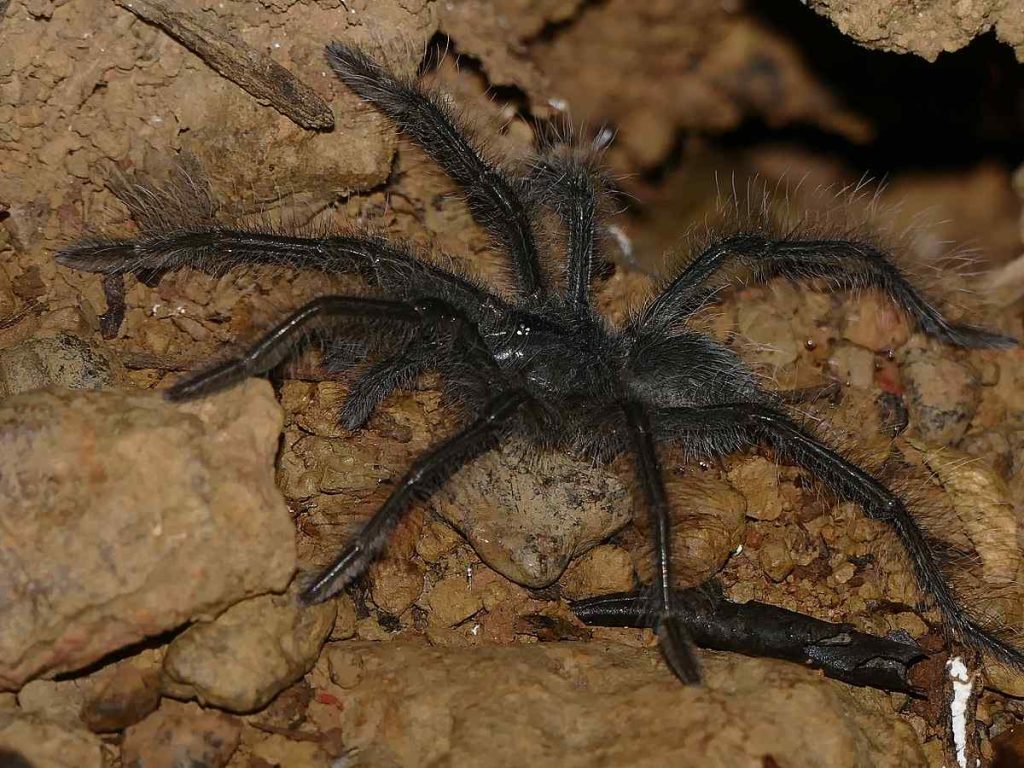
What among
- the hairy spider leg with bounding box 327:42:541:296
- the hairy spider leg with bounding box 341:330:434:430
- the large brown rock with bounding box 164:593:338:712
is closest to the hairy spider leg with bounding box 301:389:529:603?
the large brown rock with bounding box 164:593:338:712

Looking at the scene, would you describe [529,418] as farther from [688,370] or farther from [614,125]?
[614,125]

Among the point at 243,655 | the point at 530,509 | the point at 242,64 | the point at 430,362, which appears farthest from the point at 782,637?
the point at 242,64

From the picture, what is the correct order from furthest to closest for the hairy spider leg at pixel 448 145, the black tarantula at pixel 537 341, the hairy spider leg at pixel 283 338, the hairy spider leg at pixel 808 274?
the hairy spider leg at pixel 808 274 < the hairy spider leg at pixel 448 145 < the black tarantula at pixel 537 341 < the hairy spider leg at pixel 283 338

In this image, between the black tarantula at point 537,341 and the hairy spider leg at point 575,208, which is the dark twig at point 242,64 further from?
the hairy spider leg at point 575,208

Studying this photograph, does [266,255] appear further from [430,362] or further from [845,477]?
[845,477]

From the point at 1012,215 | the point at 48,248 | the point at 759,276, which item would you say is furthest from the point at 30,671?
the point at 1012,215

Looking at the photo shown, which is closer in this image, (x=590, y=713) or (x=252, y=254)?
(x=590, y=713)

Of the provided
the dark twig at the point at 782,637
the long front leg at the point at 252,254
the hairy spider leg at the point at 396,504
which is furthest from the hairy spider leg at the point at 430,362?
the dark twig at the point at 782,637
